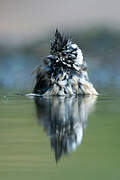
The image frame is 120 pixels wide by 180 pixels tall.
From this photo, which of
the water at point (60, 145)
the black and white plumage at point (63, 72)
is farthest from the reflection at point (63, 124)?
the black and white plumage at point (63, 72)

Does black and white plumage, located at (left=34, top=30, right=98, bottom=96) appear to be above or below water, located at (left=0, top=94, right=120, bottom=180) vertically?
above

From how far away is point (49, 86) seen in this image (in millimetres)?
7078

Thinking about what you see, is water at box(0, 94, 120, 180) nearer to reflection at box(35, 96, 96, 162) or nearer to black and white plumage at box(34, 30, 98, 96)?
reflection at box(35, 96, 96, 162)

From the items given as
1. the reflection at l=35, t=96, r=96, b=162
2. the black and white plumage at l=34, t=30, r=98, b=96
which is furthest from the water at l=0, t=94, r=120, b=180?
the black and white plumage at l=34, t=30, r=98, b=96

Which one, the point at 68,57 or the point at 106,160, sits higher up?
the point at 68,57

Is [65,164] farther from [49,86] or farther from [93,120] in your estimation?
[49,86]

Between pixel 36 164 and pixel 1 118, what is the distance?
2.00 metres

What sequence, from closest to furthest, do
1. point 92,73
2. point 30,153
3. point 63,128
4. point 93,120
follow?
point 30,153
point 63,128
point 93,120
point 92,73

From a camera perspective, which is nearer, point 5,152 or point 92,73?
point 5,152

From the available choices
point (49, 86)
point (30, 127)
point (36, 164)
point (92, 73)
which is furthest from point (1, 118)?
point (92, 73)

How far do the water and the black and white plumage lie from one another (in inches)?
90.5

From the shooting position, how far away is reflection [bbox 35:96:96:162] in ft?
9.16

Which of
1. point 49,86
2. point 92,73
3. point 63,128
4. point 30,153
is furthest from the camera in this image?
point 92,73

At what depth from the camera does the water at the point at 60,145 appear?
84.7 inches
